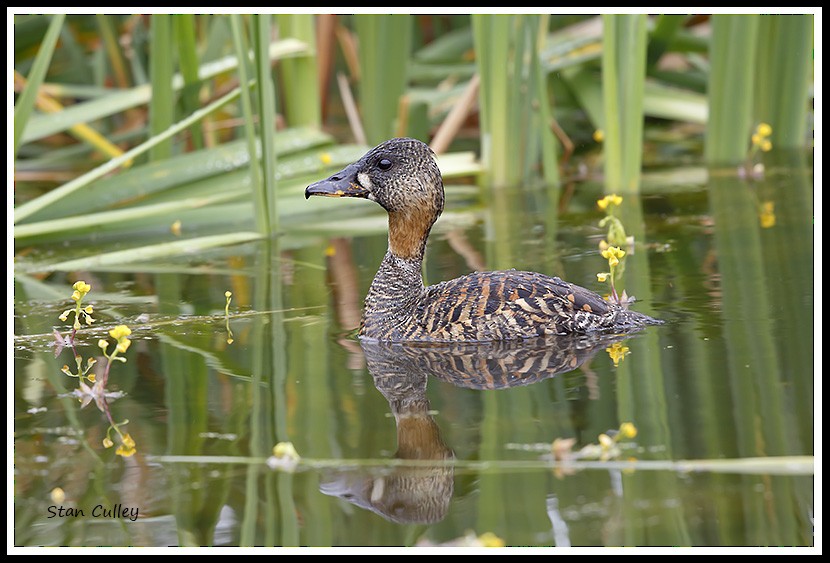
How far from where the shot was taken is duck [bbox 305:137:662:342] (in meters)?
5.83

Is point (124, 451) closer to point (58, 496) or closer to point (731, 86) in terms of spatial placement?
point (58, 496)

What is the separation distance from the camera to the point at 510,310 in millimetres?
5824

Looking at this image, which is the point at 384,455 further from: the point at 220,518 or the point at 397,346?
the point at 397,346

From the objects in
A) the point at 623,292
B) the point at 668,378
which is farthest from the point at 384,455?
the point at 623,292

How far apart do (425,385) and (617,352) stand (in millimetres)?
937

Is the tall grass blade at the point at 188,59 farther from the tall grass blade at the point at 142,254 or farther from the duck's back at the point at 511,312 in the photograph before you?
the duck's back at the point at 511,312

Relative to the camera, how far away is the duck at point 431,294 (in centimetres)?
583

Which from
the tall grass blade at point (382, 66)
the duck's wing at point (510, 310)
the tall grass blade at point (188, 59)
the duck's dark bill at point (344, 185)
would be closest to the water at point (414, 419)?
the duck's wing at point (510, 310)

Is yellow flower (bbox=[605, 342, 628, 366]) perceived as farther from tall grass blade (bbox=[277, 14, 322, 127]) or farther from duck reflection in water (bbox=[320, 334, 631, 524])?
tall grass blade (bbox=[277, 14, 322, 127])

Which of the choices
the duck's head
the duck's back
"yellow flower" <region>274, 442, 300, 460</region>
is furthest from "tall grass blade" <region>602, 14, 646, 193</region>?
"yellow flower" <region>274, 442, 300, 460</region>

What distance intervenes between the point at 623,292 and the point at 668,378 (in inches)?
59.1

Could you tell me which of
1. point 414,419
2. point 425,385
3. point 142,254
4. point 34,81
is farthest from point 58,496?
point 34,81

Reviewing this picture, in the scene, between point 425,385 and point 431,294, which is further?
point 431,294

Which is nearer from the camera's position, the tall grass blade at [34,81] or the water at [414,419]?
the water at [414,419]
